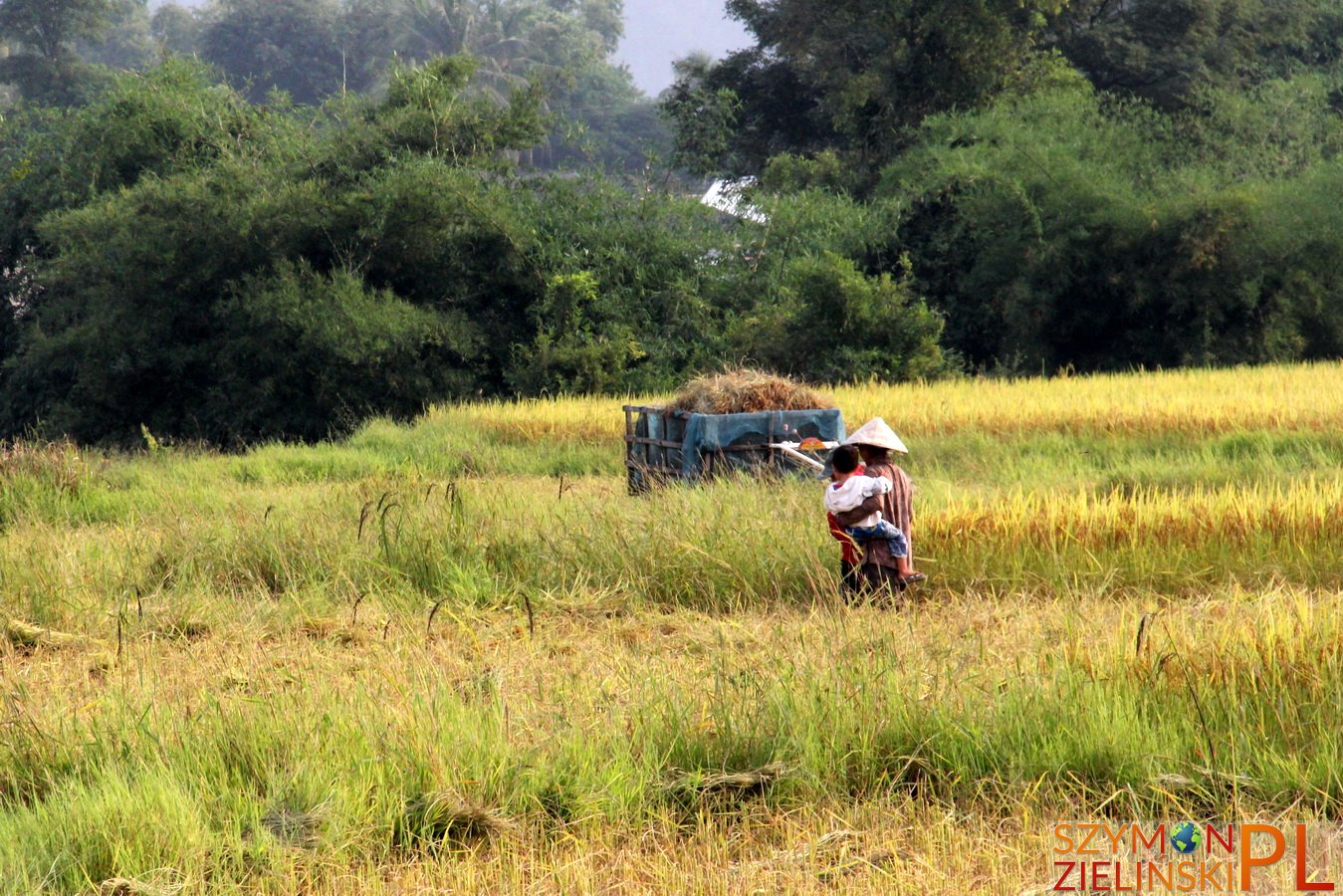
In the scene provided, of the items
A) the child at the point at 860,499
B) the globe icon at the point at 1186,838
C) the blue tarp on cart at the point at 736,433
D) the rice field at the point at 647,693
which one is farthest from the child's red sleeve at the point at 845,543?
the blue tarp on cart at the point at 736,433

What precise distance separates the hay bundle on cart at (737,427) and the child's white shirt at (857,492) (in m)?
4.21

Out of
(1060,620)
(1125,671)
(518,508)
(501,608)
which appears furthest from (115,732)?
(518,508)

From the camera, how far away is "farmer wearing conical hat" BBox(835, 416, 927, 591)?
23.7 feet

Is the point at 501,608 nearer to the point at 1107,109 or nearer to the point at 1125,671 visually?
the point at 1125,671

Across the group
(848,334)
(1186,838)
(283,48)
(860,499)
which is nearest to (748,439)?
(860,499)

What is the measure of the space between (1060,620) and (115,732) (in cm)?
421

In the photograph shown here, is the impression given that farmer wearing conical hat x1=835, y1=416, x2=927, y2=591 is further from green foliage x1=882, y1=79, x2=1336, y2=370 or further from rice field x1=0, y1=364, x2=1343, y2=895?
green foliage x1=882, y1=79, x2=1336, y2=370

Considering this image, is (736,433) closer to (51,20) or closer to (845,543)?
(845,543)

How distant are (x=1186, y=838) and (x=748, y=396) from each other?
7991 millimetres

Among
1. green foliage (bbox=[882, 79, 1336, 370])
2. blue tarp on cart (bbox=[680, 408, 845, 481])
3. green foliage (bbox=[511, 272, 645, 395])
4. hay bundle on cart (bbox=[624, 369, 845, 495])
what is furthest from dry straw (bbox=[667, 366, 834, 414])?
green foliage (bbox=[882, 79, 1336, 370])

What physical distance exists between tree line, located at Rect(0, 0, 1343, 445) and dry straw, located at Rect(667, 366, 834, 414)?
11824 millimetres

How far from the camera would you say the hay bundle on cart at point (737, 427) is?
11.7m

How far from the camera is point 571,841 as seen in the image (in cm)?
459

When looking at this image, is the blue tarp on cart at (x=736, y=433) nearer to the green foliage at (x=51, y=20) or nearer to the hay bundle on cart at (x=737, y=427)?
the hay bundle on cart at (x=737, y=427)
